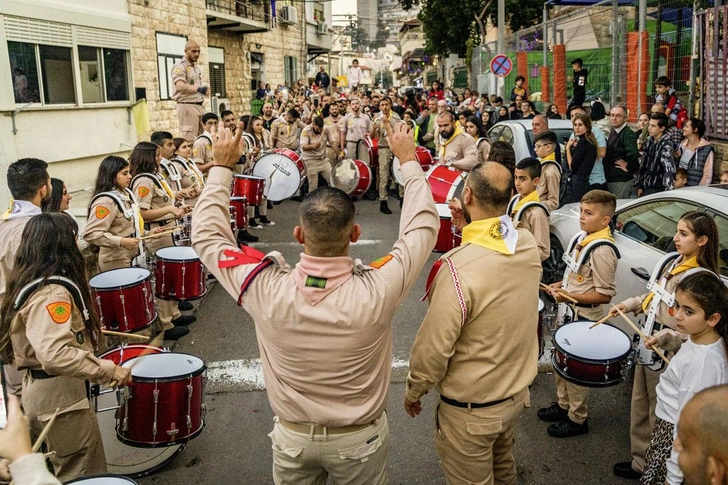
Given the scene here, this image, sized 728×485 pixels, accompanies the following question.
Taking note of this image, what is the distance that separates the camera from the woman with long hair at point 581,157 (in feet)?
27.7

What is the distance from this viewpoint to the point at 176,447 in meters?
4.37

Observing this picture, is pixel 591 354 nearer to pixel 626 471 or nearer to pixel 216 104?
pixel 626 471

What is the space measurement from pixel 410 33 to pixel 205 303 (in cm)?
7910

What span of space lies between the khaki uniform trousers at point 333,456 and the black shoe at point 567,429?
2.24 meters

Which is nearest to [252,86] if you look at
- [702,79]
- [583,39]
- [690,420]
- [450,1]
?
[450,1]

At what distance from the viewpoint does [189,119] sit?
11.0 m

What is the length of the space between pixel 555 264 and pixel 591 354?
3138mm

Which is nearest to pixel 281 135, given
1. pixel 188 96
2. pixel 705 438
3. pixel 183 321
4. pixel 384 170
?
pixel 384 170

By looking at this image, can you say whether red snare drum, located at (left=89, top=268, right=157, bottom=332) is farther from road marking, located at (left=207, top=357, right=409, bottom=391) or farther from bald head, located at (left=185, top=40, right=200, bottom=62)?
bald head, located at (left=185, top=40, right=200, bottom=62)

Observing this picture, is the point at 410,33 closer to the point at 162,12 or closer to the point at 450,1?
the point at 450,1

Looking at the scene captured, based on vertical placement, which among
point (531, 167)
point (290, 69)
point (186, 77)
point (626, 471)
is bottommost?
point (626, 471)

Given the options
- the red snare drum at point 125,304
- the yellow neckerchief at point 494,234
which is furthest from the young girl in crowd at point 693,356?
the red snare drum at point 125,304

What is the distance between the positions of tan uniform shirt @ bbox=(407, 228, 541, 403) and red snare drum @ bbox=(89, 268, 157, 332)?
2.48m

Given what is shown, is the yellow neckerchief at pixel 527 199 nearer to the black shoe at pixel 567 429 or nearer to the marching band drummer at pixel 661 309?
the marching band drummer at pixel 661 309
